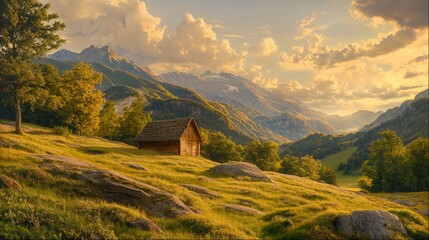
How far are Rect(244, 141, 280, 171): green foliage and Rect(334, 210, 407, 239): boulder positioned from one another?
304 ft

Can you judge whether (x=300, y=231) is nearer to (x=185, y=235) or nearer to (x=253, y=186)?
(x=185, y=235)

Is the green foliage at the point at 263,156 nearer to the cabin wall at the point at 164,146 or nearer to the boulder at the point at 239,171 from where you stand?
the cabin wall at the point at 164,146

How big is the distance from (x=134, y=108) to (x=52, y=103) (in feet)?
166

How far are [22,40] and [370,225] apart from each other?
4704 centimetres

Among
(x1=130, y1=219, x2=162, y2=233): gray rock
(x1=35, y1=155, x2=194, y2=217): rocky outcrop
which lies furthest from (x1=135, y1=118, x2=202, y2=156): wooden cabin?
(x1=130, y1=219, x2=162, y2=233): gray rock

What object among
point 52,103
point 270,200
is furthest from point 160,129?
point 270,200

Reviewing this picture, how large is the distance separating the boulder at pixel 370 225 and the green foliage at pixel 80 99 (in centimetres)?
6957

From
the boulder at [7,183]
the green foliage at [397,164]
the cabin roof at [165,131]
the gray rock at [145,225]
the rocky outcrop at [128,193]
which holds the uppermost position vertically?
the cabin roof at [165,131]

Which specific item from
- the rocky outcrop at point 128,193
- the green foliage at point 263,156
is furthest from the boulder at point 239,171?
the green foliage at point 263,156

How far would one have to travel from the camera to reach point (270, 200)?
31281mm

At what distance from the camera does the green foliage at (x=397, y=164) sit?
92.9 m

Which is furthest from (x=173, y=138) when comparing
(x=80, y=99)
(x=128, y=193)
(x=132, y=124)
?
(x=128, y=193)

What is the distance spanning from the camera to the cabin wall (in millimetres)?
62875

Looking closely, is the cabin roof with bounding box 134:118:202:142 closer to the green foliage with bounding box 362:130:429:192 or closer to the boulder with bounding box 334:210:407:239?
the boulder with bounding box 334:210:407:239
